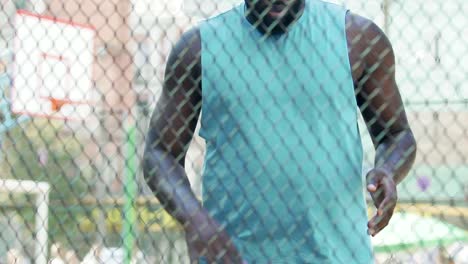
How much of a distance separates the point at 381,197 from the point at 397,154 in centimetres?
15

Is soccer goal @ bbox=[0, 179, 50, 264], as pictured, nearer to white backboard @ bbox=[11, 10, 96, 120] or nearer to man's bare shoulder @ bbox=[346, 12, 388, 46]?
white backboard @ bbox=[11, 10, 96, 120]

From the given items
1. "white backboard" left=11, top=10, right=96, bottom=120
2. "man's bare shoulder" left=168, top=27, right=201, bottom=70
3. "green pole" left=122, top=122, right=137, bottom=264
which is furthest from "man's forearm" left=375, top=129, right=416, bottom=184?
"white backboard" left=11, top=10, right=96, bottom=120

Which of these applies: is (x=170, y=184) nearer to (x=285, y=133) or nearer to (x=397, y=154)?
(x=285, y=133)

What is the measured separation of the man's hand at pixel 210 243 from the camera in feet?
6.09

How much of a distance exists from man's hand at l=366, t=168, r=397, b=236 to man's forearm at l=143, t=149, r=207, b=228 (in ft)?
1.09

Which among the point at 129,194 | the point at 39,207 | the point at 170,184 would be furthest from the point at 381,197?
the point at 39,207

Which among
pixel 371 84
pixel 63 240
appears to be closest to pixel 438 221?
pixel 63 240

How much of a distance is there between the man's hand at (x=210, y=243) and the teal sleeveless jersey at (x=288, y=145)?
0.15ft

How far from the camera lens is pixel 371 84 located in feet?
6.57

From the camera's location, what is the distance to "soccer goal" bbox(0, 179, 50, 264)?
3559 mm

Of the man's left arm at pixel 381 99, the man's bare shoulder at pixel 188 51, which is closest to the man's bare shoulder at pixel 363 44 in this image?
the man's left arm at pixel 381 99

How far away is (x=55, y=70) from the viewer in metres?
3.80

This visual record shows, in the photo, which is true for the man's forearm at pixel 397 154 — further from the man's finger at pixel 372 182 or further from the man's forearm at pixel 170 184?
the man's forearm at pixel 170 184

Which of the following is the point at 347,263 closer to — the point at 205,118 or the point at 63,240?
the point at 205,118
